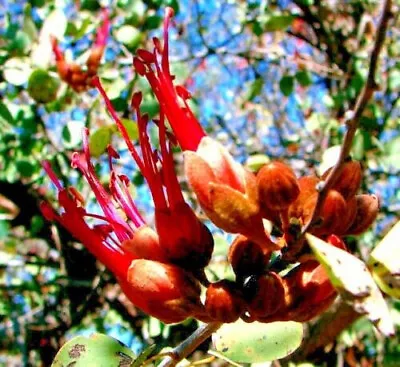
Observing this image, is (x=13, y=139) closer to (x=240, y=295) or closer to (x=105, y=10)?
(x=105, y=10)

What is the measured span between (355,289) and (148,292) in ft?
1.01

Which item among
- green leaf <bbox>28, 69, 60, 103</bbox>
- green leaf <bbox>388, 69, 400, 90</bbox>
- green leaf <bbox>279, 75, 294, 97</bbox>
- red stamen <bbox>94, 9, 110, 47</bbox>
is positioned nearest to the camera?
green leaf <bbox>28, 69, 60, 103</bbox>

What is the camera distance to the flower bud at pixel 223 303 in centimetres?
83

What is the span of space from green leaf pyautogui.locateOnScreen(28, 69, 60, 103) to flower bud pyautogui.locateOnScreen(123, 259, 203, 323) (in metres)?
1.19

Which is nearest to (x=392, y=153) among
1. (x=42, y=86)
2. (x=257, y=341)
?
(x=42, y=86)

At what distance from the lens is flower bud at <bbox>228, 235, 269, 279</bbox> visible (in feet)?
2.88

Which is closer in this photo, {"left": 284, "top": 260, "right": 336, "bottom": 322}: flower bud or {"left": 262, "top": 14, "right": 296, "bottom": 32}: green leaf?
{"left": 284, "top": 260, "right": 336, "bottom": 322}: flower bud

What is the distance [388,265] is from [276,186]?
151 mm

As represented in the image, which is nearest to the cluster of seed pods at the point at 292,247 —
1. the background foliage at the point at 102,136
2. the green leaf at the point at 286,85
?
the background foliage at the point at 102,136

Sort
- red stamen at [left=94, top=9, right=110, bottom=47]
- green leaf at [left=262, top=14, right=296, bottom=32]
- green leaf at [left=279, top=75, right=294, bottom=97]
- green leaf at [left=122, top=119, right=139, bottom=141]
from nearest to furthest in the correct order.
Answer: green leaf at [left=122, top=119, right=139, bottom=141] → red stamen at [left=94, top=9, right=110, bottom=47] → green leaf at [left=262, top=14, right=296, bottom=32] → green leaf at [left=279, top=75, right=294, bottom=97]

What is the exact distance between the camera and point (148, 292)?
34.0 inches

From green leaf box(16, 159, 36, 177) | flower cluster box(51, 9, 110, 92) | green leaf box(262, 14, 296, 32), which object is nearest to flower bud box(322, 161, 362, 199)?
flower cluster box(51, 9, 110, 92)

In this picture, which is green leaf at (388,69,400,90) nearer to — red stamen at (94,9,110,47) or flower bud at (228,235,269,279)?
red stamen at (94,9,110,47)

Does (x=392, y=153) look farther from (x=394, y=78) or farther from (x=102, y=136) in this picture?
(x=102, y=136)
